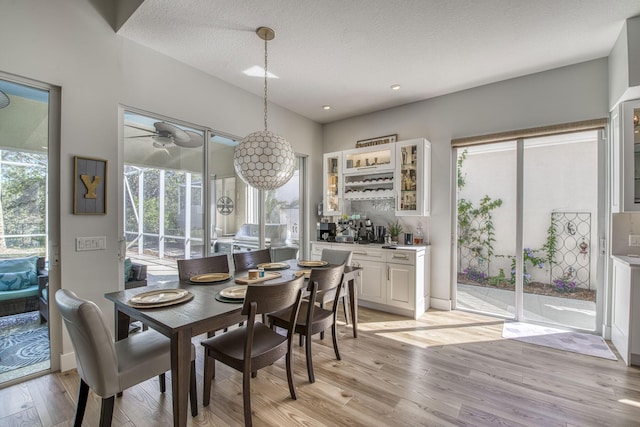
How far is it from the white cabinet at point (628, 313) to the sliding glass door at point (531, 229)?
0.47 metres

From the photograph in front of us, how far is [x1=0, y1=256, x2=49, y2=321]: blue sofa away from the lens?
2236 millimetres

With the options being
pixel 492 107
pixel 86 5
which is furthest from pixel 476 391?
pixel 86 5

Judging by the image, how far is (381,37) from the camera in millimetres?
2641

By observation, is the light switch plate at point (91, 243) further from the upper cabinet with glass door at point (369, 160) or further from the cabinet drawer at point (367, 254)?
the upper cabinet with glass door at point (369, 160)

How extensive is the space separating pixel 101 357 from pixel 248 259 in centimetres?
168

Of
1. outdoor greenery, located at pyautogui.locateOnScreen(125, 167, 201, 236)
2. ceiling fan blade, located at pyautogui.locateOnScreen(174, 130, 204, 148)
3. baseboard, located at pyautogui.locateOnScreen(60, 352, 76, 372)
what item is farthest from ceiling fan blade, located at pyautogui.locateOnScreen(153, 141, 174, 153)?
baseboard, located at pyautogui.locateOnScreen(60, 352, 76, 372)

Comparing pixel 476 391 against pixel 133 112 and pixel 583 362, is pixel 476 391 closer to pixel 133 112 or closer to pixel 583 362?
pixel 583 362

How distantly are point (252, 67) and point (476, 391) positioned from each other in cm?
370

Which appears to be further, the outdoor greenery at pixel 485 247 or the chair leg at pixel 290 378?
the outdoor greenery at pixel 485 247

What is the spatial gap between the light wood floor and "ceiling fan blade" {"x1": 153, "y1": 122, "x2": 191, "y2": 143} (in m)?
2.35

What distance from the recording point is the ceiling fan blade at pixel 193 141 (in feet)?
11.0

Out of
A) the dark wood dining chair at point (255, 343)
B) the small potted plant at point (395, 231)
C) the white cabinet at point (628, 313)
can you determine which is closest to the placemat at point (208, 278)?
the dark wood dining chair at point (255, 343)

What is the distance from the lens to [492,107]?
365 centimetres

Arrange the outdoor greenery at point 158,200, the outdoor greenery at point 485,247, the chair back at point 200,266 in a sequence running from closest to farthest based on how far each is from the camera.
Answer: the chair back at point 200,266 → the outdoor greenery at point 158,200 → the outdoor greenery at point 485,247
